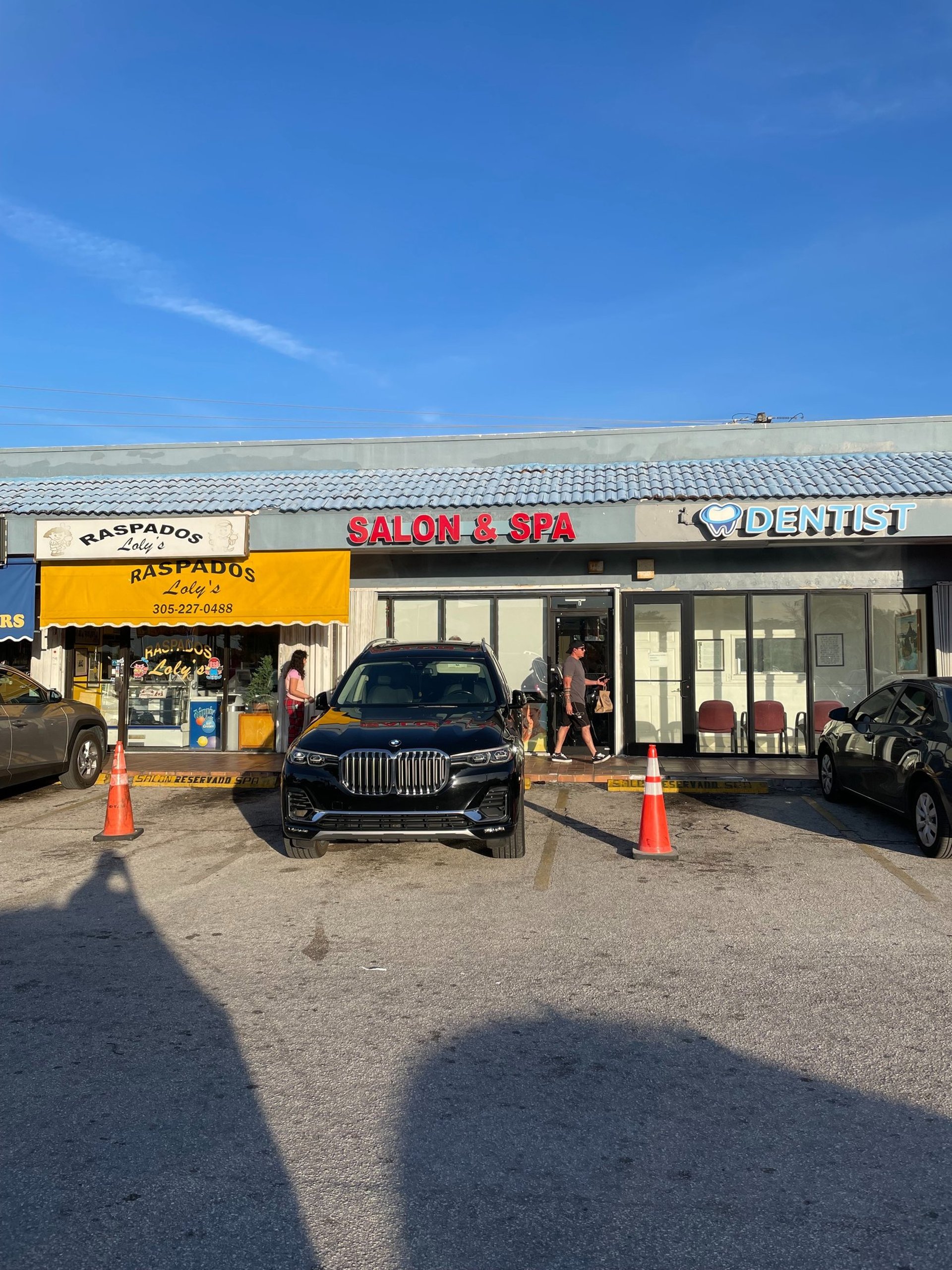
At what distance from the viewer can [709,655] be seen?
15.7 meters

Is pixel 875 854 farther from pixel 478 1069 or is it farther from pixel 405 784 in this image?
pixel 478 1069

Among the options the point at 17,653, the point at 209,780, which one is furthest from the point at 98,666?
the point at 209,780

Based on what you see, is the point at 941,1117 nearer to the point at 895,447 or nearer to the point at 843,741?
the point at 843,741

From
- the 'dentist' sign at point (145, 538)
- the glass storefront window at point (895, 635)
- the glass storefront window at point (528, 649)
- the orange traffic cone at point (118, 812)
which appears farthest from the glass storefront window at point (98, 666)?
the glass storefront window at point (895, 635)

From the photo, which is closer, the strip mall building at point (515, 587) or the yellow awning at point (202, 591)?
the strip mall building at point (515, 587)

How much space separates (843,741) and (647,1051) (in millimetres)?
7154

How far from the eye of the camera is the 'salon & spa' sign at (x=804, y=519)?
13992 mm

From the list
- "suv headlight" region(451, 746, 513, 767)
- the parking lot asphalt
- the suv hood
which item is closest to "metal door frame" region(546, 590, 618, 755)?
the suv hood

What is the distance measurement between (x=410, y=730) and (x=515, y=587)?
8.34 meters

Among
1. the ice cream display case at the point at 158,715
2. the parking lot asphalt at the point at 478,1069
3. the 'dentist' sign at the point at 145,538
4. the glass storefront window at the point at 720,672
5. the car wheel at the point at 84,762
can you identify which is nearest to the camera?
the parking lot asphalt at the point at 478,1069

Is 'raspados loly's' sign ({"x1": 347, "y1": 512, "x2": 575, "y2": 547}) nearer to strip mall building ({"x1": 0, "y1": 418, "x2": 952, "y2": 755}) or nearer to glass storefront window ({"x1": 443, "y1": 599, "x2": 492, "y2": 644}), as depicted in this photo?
strip mall building ({"x1": 0, "y1": 418, "x2": 952, "y2": 755})

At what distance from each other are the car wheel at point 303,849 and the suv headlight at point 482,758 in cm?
134

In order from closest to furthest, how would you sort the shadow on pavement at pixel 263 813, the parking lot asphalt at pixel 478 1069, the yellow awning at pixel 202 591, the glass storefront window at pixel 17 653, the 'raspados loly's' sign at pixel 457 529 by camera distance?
the parking lot asphalt at pixel 478 1069
the shadow on pavement at pixel 263 813
the 'raspados loly's' sign at pixel 457 529
the yellow awning at pixel 202 591
the glass storefront window at pixel 17 653

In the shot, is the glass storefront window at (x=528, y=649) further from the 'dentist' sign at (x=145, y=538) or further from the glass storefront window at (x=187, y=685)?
the 'dentist' sign at (x=145, y=538)
